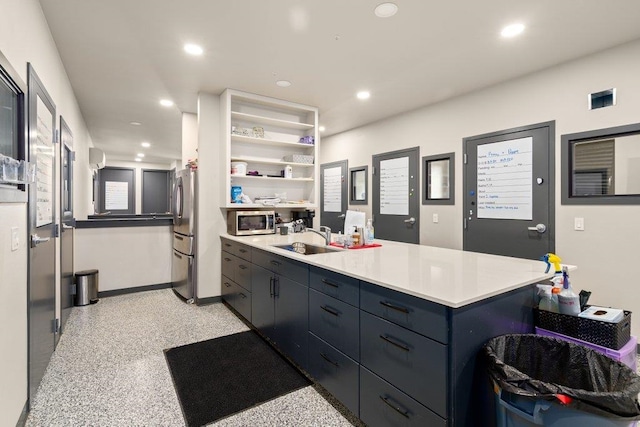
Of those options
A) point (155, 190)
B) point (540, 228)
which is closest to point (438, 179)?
point (540, 228)

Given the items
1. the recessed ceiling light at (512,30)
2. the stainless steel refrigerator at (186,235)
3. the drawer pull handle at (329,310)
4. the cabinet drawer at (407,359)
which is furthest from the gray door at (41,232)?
the recessed ceiling light at (512,30)

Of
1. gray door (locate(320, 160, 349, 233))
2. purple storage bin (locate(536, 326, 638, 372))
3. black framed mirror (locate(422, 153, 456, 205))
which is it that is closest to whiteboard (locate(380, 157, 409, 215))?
black framed mirror (locate(422, 153, 456, 205))

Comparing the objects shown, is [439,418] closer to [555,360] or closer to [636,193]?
[555,360]

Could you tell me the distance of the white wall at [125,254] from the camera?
13.5 feet

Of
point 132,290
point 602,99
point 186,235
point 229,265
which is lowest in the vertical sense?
point 132,290

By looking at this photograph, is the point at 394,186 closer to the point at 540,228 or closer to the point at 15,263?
the point at 540,228

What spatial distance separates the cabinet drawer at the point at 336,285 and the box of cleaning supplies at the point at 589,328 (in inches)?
40.4

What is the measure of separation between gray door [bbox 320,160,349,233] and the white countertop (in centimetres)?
339

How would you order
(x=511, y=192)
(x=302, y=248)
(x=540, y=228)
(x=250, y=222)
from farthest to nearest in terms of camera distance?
(x=250, y=222), (x=511, y=192), (x=540, y=228), (x=302, y=248)

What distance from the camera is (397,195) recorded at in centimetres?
484

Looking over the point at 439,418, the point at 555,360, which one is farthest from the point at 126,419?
the point at 555,360

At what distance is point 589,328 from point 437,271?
753 millimetres

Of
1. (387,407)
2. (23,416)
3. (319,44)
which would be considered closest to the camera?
(387,407)

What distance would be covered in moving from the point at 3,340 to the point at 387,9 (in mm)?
2992
